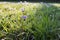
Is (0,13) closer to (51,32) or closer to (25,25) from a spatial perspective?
(25,25)

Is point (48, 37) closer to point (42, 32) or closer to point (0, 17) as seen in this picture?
point (42, 32)

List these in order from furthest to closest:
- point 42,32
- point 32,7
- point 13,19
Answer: point 32,7 < point 13,19 < point 42,32

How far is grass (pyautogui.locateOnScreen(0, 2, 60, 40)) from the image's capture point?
8.80ft

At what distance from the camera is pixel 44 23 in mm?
2715

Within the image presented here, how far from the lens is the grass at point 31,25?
2.68m

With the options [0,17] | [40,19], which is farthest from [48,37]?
[0,17]

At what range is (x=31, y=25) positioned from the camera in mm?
2732

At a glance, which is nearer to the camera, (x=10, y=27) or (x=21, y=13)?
(x=10, y=27)

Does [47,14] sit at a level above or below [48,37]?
above

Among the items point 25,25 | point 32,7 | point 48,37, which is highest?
point 32,7

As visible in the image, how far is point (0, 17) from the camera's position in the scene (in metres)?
2.92

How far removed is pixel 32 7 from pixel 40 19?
501mm

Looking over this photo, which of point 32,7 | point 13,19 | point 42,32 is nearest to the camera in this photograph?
point 42,32

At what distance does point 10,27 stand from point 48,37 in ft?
2.07
